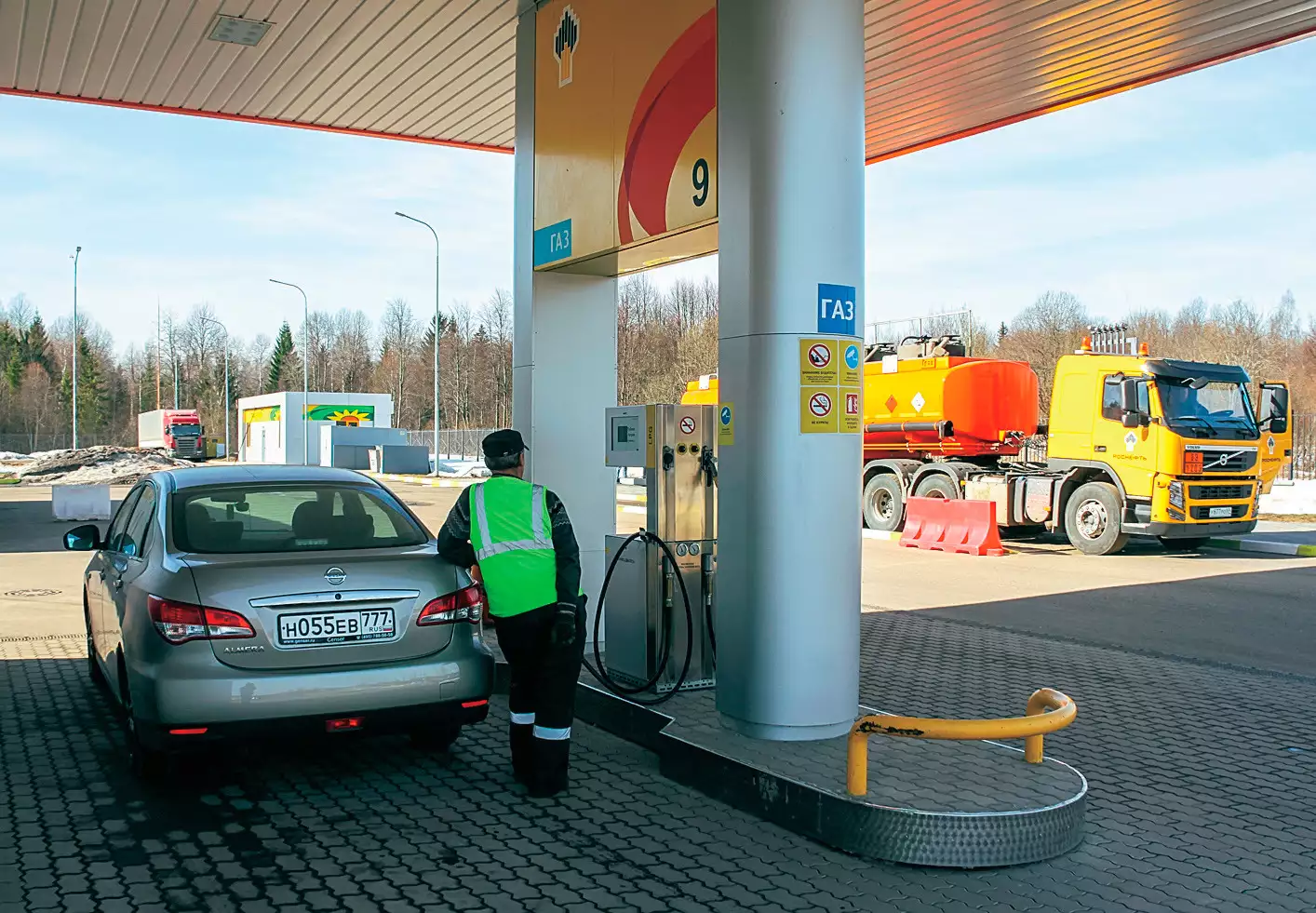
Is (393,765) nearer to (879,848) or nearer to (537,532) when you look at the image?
(537,532)

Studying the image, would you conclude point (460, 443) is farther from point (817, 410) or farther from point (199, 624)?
point (199, 624)

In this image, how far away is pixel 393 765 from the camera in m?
5.84

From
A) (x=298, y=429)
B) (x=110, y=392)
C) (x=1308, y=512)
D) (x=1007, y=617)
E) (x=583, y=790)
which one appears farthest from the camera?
(x=110, y=392)

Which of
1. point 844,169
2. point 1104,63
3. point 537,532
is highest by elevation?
point 1104,63

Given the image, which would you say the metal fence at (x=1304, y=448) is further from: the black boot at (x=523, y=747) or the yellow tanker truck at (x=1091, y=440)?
the black boot at (x=523, y=747)

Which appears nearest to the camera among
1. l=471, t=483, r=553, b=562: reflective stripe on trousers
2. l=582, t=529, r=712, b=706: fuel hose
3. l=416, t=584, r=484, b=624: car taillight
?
l=416, t=584, r=484, b=624: car taillight

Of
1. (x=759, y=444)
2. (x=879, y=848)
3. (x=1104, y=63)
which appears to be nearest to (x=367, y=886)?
(x=879, y=848)

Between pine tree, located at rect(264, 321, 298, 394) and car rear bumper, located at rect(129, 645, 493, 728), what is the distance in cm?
10957

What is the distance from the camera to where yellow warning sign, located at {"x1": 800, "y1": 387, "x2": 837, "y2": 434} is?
18.6ft

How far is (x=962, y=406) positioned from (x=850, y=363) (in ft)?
47.3

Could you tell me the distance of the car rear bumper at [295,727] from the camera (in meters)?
4.77

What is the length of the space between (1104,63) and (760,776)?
7.14m

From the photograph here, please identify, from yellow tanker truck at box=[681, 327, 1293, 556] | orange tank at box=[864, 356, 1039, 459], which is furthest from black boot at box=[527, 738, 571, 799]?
orange tank at box=[864, 356, 1039, 459]

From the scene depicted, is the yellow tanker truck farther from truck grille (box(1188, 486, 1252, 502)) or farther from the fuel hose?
the fuel hose
